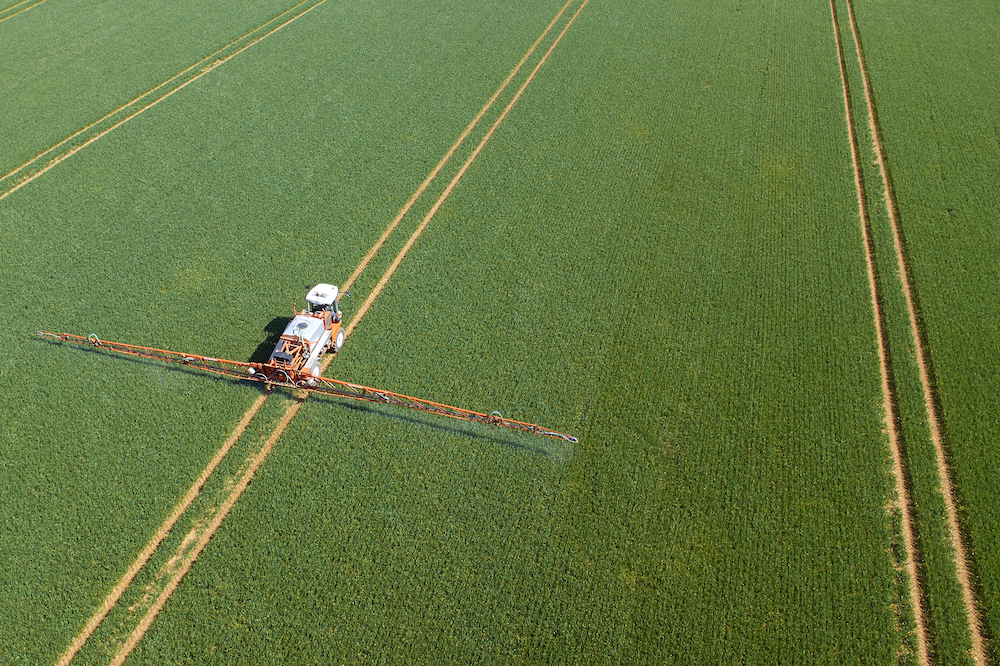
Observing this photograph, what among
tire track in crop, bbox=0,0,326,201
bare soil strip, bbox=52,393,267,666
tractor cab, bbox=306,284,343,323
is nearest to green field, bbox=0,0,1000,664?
bare soil strip, bbox=52,393,267,666

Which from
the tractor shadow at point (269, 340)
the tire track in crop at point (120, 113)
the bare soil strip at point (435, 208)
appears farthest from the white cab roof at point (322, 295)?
the tire track in crop at point (120, 113)

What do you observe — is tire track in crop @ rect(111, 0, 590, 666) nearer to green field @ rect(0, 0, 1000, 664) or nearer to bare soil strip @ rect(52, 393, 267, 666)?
green field @ rect(0, 0, 1000, 664)

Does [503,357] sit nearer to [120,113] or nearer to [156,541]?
[156,541]

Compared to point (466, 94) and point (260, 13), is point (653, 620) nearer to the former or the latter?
point (466, 94)

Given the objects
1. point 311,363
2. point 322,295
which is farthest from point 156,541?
point 322,295

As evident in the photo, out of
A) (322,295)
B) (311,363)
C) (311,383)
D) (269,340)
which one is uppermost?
(322,295)

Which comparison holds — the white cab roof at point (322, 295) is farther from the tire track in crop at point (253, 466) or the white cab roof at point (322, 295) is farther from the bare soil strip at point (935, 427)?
the bare soil strip at point (935, 427)
